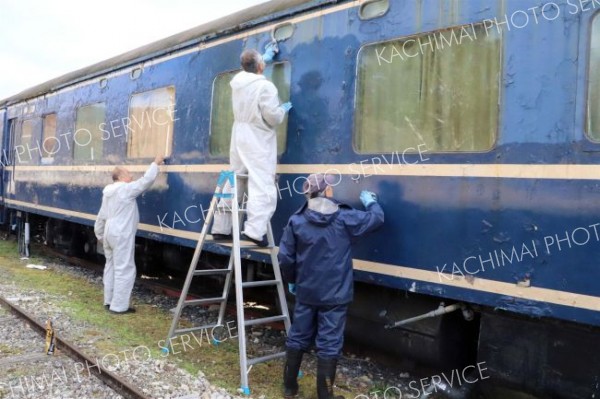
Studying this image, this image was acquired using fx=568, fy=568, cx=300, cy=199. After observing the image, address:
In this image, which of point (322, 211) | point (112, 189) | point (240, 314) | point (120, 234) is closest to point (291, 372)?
point (240, 314)

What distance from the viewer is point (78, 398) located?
4.05 meters

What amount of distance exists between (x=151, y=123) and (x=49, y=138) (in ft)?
13.2

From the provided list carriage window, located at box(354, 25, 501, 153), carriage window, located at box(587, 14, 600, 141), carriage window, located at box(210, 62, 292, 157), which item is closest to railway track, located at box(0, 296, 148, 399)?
carriage window, located at box(210, 62, 292, 157)

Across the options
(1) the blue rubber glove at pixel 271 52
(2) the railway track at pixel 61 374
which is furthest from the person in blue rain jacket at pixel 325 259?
(1) the blue rubber glove at pixel 271 52

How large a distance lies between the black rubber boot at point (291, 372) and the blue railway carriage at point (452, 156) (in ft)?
2.29

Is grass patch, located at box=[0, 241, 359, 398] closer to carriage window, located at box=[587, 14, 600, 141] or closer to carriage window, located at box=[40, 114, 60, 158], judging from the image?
carriage window, located at box=[40, 114, 60, 158]

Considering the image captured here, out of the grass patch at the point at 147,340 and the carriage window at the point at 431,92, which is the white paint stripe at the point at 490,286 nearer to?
the carriage window at the point at 431,92

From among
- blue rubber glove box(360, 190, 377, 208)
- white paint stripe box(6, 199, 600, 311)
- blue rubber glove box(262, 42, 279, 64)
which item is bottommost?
white paint stripe box(6, 199, 600, 311)

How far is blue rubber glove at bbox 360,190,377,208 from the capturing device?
388 centimetres

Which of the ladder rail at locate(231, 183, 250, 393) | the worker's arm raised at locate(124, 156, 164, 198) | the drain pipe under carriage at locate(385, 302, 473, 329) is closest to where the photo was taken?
the drain pipe under carriage at locate(385, 302, 473, 329)

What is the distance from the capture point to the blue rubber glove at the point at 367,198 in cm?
388

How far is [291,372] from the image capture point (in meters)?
4.00

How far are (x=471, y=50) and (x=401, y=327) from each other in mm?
1977

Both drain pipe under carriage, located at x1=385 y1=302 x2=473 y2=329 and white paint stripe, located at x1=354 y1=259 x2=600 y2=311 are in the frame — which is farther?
drain pipe under carriage, located at x1=385 y1=302 x2=473 y2=329
